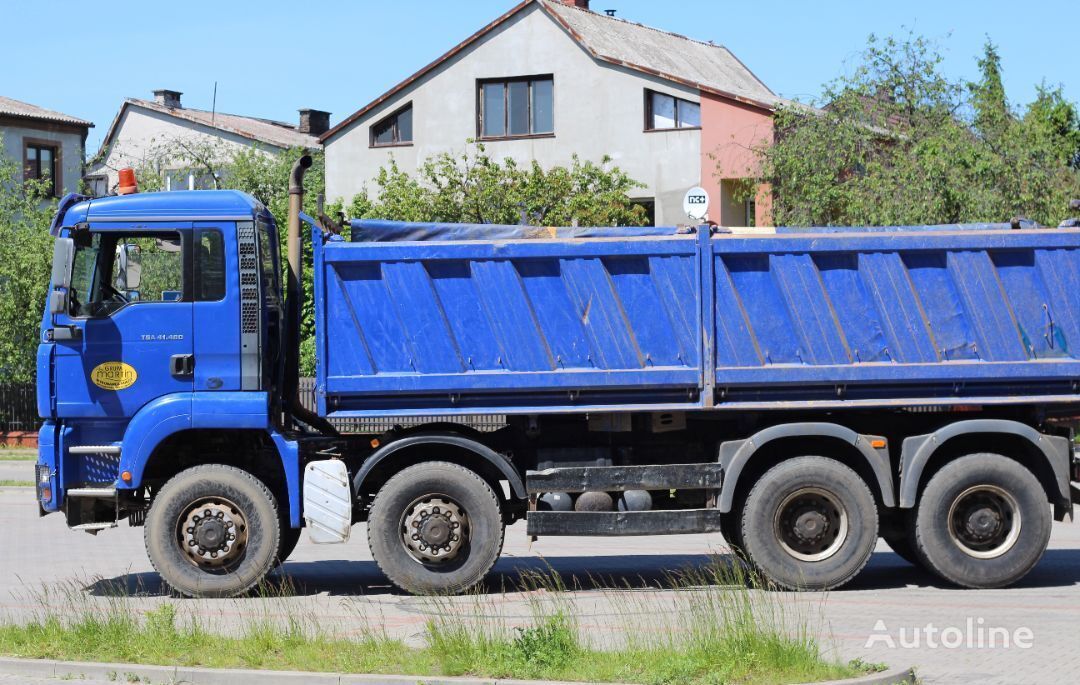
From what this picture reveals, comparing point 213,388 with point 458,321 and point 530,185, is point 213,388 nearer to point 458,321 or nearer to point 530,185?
point 458,321

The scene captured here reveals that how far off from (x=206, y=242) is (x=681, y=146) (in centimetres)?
2588

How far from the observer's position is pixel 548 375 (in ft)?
36.8

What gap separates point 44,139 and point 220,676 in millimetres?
48939

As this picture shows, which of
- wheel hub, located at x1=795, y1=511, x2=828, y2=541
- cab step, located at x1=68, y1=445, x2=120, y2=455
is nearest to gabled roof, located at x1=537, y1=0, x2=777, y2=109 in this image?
wheel hub, located at x1=795, y1=511, x2=828, y2=541

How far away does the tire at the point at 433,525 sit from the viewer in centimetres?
1113

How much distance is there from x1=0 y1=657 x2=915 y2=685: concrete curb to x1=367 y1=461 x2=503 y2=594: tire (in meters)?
3.19

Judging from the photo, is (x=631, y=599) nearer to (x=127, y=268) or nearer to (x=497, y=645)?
(x=497, y=645)

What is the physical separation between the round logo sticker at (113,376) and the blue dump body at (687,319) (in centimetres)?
152

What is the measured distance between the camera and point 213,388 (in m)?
11.2

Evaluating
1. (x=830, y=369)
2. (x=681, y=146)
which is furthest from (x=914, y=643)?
(x=681, y=146)

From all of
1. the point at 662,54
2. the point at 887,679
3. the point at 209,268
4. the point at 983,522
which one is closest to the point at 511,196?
the point at 662,54

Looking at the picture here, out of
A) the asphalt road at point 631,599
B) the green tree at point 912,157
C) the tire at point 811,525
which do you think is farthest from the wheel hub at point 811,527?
the green tree at point 912,157

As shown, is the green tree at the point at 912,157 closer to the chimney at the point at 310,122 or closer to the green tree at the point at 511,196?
the green tree at the point at 511,196

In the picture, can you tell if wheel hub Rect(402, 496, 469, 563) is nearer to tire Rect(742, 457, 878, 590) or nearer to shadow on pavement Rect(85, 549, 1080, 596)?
shadow on pavement Rect(85, 549, 1080, 596)
